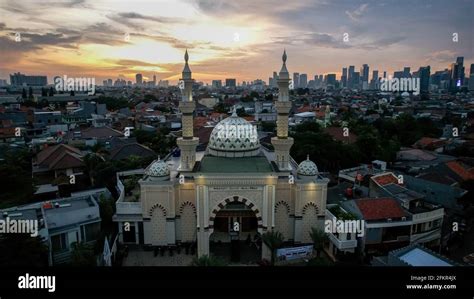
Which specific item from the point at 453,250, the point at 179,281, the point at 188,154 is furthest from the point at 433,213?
the point at 179,281

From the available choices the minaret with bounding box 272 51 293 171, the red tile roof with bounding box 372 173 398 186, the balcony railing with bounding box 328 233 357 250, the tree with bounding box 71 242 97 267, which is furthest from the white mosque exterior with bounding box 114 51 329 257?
the red tile roof with bounding box 372 173 398 186

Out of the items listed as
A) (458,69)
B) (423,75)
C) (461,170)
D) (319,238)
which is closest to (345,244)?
(319,238)

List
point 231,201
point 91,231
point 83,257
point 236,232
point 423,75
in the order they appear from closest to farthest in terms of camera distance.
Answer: point 83,257 < point 91,231 < point 231,201 < point 236,232 < point 423,75

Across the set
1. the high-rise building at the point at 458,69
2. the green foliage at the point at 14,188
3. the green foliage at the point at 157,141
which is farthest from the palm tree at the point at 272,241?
the green foliage at the point at 157,141

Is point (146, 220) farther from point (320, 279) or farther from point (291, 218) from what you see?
point (320, 279)

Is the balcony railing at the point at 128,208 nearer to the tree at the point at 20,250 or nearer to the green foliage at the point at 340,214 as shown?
the tree at the point at 20,250

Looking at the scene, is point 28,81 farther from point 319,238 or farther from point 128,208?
point 319,238
